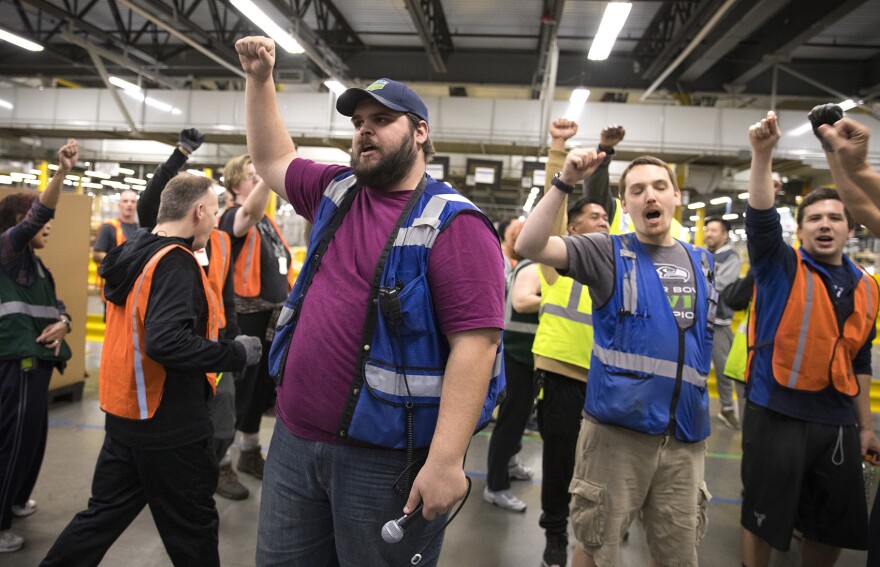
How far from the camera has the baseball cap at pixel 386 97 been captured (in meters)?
1.53

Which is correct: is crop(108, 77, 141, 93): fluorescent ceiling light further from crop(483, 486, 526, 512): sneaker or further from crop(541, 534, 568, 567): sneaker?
crop(541, 534, 568, 567): sneaker

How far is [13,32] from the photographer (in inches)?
356

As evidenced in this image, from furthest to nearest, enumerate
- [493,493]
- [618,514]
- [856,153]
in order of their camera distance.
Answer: [493,493], [618,514], [856,153]

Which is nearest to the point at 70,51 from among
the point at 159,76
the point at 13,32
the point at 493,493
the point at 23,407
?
the point at 159,76

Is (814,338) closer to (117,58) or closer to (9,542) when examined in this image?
(9,542)

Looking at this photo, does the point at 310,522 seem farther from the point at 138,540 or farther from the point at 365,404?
the point at 138,540

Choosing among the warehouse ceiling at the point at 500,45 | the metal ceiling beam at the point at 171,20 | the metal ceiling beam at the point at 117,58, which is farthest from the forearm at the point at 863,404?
the metal ceiling beam at the point at 117,58

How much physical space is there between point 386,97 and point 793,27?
9.85 meters

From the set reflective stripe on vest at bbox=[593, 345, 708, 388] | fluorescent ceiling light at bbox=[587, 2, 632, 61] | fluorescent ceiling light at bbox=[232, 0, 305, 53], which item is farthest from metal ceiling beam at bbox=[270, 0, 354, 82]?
reflective stripe on vest at bbox=[593, 345, 708, 388]

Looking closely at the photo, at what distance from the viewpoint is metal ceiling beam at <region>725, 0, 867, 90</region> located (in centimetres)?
798

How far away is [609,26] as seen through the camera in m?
7.18

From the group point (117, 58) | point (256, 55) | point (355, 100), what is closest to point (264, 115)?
point (256, 55)

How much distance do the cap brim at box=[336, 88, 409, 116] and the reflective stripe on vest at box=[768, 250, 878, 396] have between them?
2008 mm

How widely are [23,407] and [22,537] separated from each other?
67 centimetres
